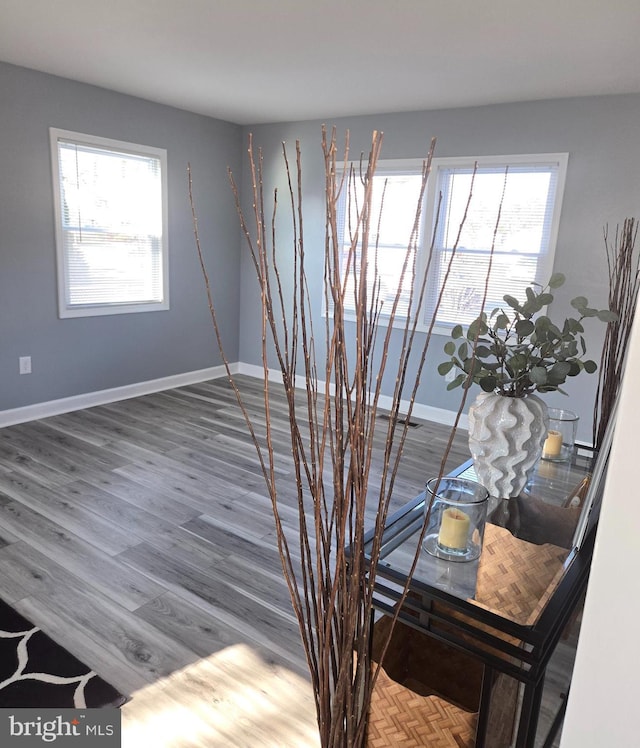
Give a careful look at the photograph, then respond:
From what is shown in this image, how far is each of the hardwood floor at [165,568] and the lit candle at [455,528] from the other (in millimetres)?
830

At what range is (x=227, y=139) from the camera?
5141 millimetres

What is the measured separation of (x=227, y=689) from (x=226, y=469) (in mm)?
1712

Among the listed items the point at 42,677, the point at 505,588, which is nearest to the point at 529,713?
the point at 505,588

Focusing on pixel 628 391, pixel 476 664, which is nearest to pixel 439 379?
pixel 476 664

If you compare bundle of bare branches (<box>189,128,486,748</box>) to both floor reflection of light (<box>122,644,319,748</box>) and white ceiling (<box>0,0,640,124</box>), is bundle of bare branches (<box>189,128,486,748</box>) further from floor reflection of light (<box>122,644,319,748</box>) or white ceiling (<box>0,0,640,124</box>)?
white ceiling (<box>0,0,640,124</box>)

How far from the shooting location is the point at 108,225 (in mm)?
4348

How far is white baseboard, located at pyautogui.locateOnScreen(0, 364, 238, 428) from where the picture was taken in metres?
4.01

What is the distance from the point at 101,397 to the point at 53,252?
1.18 m

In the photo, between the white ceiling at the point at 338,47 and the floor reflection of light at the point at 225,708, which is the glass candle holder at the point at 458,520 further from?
the white ceiling at the point at 338,47

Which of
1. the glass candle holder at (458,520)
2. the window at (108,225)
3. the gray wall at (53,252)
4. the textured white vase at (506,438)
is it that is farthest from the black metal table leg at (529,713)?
the window at (108,225)

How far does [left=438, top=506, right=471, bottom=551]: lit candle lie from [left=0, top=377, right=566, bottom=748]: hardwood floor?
83 cm

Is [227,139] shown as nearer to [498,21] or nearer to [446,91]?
[446,91]

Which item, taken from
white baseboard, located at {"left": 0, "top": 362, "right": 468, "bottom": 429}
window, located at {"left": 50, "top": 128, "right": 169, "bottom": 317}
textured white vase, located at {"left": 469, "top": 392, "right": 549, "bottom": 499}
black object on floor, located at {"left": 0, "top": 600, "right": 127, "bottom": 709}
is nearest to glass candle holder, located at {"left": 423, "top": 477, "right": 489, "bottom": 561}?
textured white vase, located at {"left": 469, "top": 392, "right": 549, "bottom": 499}

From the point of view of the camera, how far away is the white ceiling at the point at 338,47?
8.09ft
